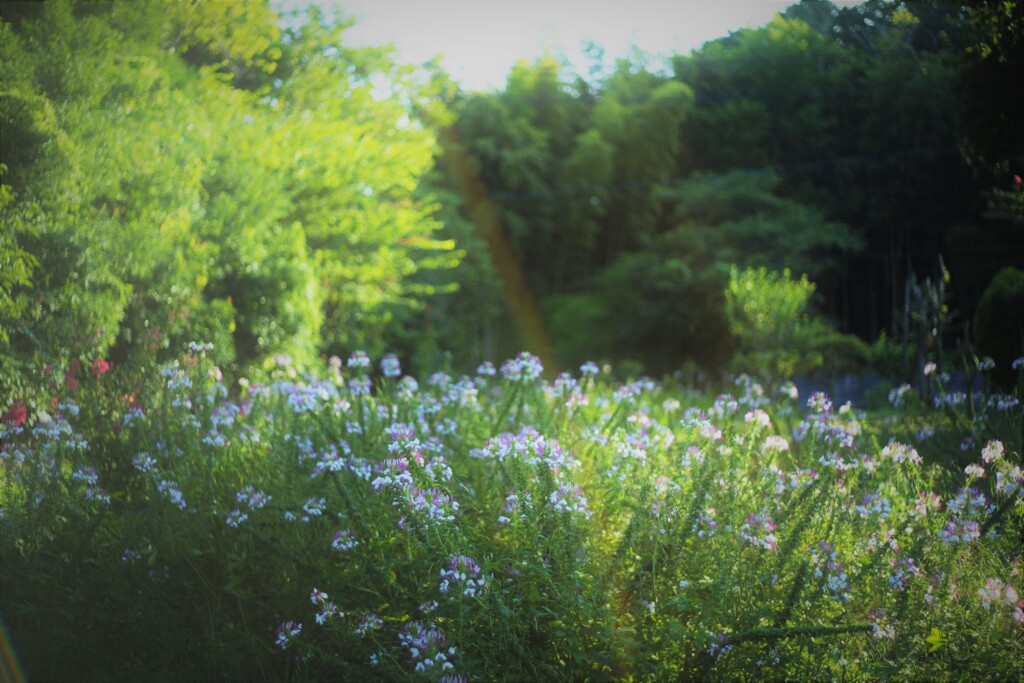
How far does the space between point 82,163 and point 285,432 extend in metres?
1.88

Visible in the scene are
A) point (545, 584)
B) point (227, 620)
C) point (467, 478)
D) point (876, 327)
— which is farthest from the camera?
point (876, 327)

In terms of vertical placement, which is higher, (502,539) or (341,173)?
(341,173)

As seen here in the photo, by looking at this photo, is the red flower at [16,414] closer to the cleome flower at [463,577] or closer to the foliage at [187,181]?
the foliage at [187,181]

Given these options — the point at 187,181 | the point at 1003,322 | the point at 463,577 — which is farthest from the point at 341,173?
the point at 463,577

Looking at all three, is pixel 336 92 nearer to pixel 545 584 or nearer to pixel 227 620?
pixel 227 620

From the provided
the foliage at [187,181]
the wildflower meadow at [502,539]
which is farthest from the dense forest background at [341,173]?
the wildflower meadow at [502,539]

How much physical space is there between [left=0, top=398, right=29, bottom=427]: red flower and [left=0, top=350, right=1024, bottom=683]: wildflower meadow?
2 cm

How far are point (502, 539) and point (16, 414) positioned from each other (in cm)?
275

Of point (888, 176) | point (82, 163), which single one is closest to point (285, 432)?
point (82, 163)

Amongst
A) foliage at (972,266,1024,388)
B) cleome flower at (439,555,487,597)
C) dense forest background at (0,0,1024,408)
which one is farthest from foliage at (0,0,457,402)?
foliage at (972,266,1024,388)

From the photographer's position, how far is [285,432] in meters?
4.63

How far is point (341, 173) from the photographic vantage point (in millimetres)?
10773

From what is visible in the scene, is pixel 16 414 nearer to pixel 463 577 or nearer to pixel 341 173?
pixel 463 577

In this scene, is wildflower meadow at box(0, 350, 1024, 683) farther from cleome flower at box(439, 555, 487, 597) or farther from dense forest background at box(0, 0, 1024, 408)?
dense forest background at box(0, 0, 1024, 408)
